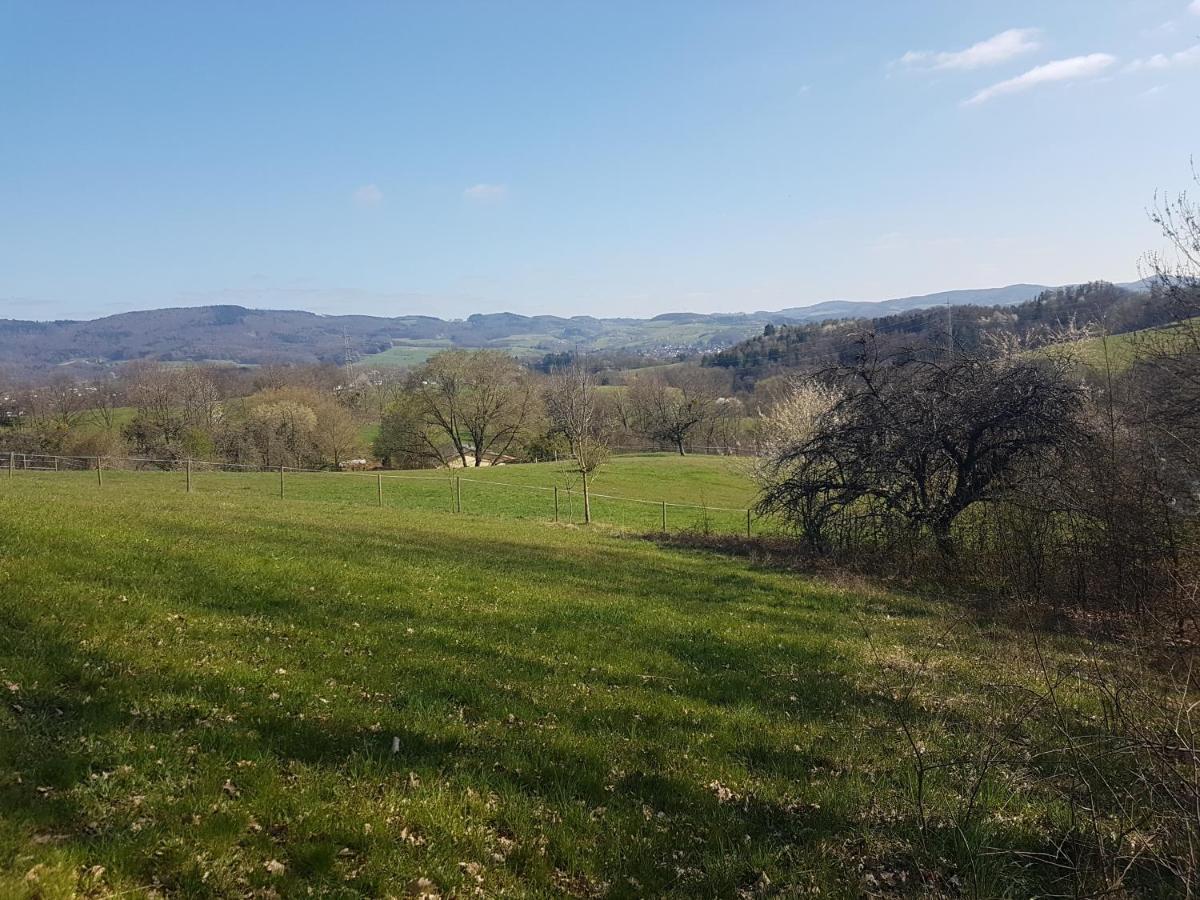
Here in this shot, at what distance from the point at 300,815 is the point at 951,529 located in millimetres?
18678

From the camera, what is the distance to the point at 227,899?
364cm

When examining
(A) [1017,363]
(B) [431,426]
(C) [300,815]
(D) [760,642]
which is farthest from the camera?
(B) [431,426]

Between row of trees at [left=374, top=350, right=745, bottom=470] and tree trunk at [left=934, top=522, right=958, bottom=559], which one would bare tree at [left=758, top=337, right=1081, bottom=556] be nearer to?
tree trunk at [left=934, top=522, right=958, bottom=559]

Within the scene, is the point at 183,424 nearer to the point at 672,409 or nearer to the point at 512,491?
the point at 512,491

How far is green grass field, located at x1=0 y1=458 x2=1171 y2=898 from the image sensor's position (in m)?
4.15

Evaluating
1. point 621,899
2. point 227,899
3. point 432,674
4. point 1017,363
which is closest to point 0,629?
point 432,674

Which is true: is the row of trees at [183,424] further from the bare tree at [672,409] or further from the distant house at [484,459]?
the bare tree at [672,409]

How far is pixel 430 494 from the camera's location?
44.3 metres

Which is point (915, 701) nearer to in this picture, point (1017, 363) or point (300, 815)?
point (300, 815)

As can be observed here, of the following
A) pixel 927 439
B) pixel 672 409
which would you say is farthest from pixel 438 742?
pixel 672 409

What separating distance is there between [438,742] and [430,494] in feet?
130

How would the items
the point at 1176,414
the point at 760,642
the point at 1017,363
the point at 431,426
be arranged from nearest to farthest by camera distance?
the point at 760,642 → the point at 1176,414 → the point at 1017,363 → the point at 431,426

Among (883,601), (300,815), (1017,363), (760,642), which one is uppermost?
(1017,363)

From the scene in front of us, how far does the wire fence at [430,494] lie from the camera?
120 ft
